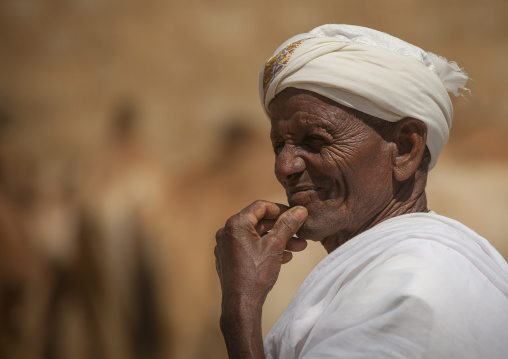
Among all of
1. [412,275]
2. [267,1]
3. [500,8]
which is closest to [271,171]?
[267,1]

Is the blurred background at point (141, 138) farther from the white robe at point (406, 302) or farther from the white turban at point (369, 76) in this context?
the white robe at point (406, 302)

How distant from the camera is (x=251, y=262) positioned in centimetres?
184

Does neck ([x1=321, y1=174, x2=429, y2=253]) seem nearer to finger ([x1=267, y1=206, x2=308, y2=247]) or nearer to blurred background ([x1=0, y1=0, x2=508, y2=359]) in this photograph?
finger ([x1=267, y1=206, x2=308, y2=247])

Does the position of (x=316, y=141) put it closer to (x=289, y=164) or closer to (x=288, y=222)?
(x=289, y=164)

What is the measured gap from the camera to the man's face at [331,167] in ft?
6.50

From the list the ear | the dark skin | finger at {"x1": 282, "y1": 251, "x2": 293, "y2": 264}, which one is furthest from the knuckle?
the ear

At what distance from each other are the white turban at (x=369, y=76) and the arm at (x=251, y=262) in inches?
15.0

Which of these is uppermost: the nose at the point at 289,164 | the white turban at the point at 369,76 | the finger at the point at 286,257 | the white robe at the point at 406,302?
the white turban at the point at 369,76

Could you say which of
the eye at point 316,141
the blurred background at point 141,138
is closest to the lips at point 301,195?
the eye at point 316,141

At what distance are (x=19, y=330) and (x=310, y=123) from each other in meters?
3.97

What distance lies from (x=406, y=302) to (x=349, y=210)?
567 mm

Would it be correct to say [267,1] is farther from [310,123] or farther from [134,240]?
[310,123]

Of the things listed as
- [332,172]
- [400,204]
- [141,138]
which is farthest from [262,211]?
[141,138]

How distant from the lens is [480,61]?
521 centimetres
